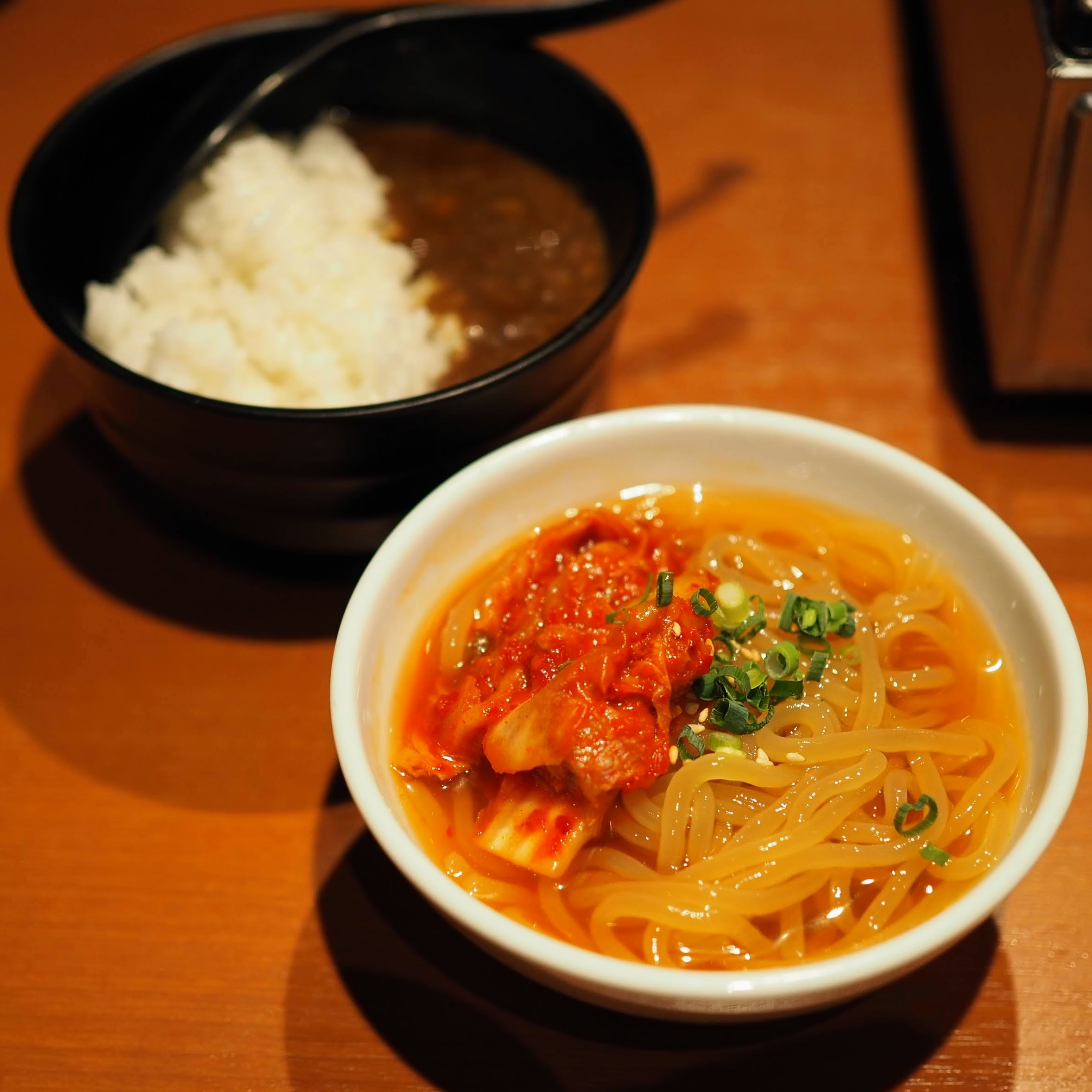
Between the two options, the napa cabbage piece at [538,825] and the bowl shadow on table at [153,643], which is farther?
the bowl shadow on table at [153,643]

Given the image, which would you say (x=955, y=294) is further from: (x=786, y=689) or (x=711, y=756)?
(x=711, y=756)

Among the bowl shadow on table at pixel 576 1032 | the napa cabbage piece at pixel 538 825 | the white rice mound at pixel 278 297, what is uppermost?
the white rice mound at pixel 278 297

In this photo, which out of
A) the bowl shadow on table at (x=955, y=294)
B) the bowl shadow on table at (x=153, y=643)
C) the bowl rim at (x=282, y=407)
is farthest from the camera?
the bowl shadow on table at (x=955, y=294)

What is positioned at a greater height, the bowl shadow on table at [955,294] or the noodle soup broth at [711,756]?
the noodle soup broth at [711,756]

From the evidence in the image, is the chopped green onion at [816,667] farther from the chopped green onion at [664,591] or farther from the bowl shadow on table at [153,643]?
the bowl shadow on table at [153,643]

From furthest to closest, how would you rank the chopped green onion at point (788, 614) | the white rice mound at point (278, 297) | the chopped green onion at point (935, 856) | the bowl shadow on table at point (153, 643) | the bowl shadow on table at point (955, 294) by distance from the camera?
the bowl shadow on table at point (955, 294)
the white rice mound at point (278, 297)
the bowl shadow on table at point (153, 643)
the chopped green onion at point (788, 614)
the chopped green onion at point (935, 856)

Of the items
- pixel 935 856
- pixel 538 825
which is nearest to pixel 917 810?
pixel 935 856

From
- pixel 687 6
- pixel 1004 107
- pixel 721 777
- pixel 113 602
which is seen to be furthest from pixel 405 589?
pixel 687 6

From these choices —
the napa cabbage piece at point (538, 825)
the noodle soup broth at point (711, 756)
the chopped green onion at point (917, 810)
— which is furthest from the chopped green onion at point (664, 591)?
the chopped green onion at point (917, 810)
